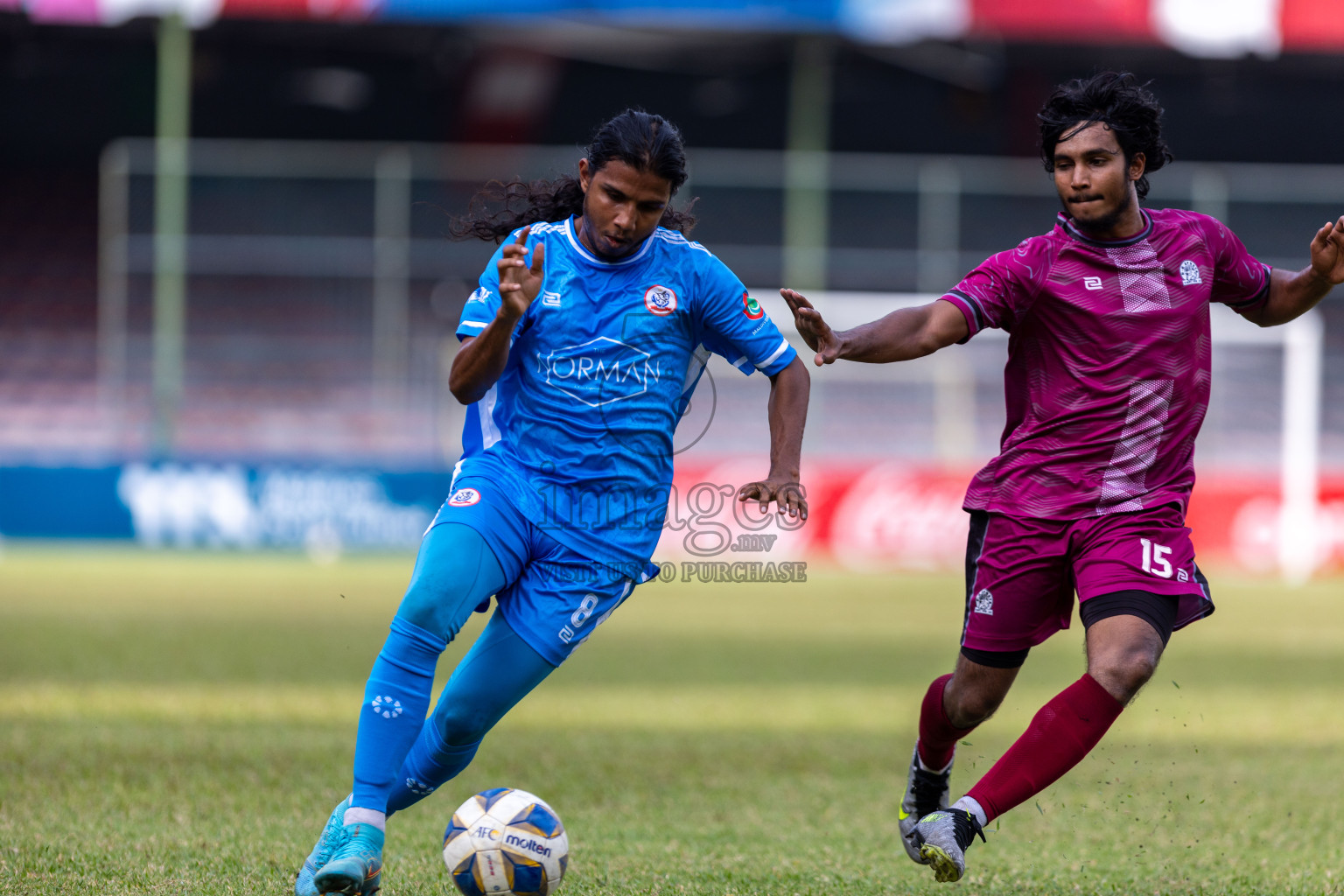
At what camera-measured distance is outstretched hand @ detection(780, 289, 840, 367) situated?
4.38 metres

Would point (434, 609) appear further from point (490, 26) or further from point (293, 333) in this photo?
point (490, 26)

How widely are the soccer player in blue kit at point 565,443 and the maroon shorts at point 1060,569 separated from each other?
2.41 feet

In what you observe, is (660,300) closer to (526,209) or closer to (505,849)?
(526,209)

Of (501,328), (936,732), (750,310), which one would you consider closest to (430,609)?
(501,328)

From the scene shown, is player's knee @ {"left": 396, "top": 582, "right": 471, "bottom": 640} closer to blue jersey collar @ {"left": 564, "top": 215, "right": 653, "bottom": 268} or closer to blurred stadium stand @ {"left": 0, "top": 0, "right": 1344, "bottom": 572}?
blue jersey collar @ {"left": 564, "top": 215, "right": 653, "bottom": 268}

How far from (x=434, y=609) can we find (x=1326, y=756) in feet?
17.7

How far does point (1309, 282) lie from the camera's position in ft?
15.9

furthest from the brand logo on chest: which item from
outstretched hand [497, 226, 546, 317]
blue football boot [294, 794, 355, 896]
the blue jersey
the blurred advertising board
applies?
the blurred advertising board

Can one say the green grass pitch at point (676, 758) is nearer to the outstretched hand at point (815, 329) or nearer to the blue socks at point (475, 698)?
the blue socks at point (475, 698)

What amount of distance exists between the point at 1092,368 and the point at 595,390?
151cm

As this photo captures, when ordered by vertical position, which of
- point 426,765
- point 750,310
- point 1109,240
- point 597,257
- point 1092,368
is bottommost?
point 426,765

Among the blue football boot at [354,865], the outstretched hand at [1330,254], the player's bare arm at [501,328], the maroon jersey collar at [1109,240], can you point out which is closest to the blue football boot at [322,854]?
the blue football boot at [354,865]

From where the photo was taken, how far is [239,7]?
23.0 meters

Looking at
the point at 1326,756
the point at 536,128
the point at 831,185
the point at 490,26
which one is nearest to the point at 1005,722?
the point at 1326,756
